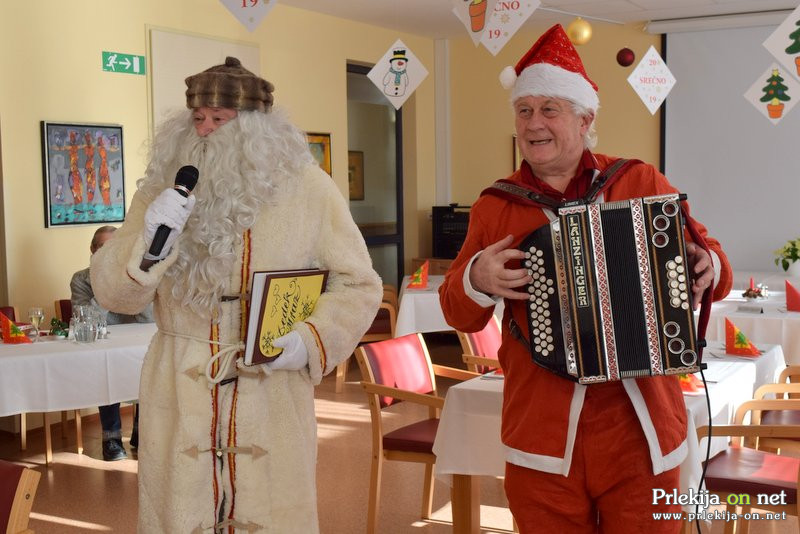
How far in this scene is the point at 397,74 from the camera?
A: 21.4 feet

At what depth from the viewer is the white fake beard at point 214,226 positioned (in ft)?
7.25

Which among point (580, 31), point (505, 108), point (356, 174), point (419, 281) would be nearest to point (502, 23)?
point (580, 31)

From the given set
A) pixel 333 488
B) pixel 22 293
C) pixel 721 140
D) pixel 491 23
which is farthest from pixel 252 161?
pixel 721 140

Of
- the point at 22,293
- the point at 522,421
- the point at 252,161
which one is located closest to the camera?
the point at 522,421

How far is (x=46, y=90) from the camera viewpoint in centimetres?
581

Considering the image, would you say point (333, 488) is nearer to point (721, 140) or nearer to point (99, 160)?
point (99, 160)

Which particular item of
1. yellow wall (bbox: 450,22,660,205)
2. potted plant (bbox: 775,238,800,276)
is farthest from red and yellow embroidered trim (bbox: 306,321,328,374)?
yellow wall (bbox: 450,22,660,205)

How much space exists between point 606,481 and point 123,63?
5.24 metres

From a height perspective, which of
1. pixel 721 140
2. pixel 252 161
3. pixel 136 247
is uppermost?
pixel 721 140

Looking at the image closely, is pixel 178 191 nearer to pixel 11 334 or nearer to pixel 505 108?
pixel 11 334

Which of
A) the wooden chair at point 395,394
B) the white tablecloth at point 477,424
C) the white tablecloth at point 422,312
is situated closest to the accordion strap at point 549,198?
the white tablecloth at point 477,424

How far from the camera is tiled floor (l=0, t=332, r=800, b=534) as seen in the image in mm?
4125

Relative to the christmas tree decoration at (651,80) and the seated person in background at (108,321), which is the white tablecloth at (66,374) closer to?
the seated person in background at (108,321)

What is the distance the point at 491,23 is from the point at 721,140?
146 inches
